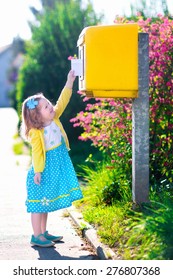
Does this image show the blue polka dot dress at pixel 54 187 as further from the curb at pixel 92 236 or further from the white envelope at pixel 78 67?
the white envelope at pixel 78 67

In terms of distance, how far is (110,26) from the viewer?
620 cm

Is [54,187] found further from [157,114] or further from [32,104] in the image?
[157,114]

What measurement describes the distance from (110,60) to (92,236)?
160 centimetres

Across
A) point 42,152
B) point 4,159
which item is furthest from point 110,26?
point 4,159

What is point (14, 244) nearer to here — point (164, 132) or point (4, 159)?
point (164, 132)

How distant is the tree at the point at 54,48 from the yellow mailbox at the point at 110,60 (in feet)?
28.0

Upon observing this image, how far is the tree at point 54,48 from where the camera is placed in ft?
48.8

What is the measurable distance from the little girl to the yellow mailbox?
0.50m

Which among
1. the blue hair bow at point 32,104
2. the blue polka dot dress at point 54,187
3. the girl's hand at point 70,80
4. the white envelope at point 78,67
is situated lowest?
the blue polka dot dress at point 54,187

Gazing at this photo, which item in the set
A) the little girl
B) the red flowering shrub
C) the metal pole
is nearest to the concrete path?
the little girl

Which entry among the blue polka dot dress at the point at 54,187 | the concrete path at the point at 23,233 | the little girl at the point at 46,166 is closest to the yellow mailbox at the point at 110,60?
the little girl at the point at 46,166

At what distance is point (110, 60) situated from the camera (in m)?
6.16

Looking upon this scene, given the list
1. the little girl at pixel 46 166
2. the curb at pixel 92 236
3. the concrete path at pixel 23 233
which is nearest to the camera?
the curb at pixel 92 236
